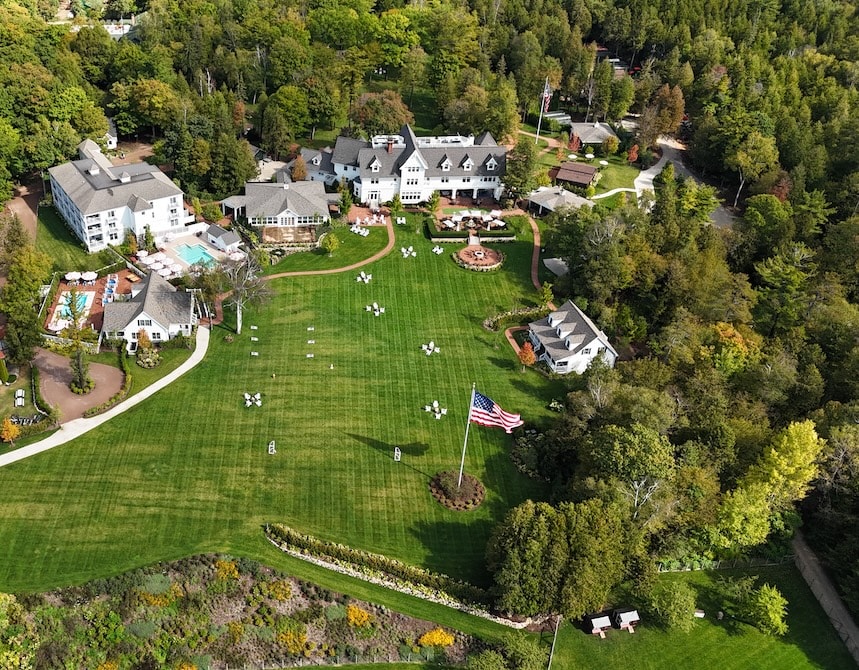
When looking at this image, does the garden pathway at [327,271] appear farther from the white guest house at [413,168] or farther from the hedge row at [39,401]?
the hedge row at [39,401]

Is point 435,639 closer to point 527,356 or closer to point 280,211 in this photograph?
point 527,356

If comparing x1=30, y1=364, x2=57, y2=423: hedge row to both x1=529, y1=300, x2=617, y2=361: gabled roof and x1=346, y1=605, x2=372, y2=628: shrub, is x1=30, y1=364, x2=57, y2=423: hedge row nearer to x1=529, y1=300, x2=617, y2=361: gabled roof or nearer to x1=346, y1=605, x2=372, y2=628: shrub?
x1=346, y1=605, x2=372, y2=628: shrub

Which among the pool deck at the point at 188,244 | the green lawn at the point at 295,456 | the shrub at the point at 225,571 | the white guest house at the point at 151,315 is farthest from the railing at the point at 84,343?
the shrub at the point at 225,571

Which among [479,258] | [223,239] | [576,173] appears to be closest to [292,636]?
[223,239]

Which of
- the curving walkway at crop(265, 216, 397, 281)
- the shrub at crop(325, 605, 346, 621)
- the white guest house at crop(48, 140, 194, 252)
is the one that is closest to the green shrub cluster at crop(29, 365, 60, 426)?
the white guest house at crop(48, 140, 194, 252)

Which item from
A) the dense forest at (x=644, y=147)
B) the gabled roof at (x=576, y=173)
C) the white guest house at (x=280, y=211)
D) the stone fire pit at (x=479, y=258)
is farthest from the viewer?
the gabled roof at (x=576, y=173)
